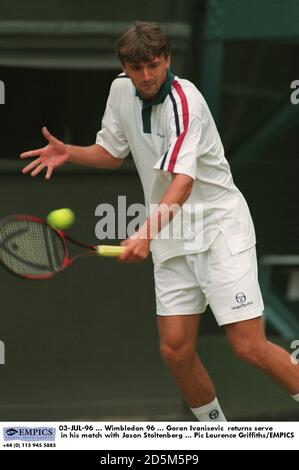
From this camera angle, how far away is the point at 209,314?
611 cm

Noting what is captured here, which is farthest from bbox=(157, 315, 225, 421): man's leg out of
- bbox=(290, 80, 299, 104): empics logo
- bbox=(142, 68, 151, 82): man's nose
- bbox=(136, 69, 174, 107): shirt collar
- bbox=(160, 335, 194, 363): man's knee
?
bbox=(290, 80, 299, 104): empics logo

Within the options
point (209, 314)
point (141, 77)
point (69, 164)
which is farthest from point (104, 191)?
point (141, 77)

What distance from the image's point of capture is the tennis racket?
4.81 meters

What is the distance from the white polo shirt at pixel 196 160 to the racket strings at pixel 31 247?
48 cm

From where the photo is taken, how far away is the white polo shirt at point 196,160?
4949 mm

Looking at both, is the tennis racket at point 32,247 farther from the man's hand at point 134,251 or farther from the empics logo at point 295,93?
the empics logo at point 295,93

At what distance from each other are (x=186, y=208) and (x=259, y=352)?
0.62 m

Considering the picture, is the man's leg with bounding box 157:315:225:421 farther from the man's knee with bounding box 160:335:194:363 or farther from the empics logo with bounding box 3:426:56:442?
the empics logo with bounding box 3:426:56:442

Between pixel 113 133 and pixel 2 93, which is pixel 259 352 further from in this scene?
pixel 2 93

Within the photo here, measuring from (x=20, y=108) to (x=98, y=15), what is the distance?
1.77ft

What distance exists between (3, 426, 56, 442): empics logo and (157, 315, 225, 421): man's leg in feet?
2.29

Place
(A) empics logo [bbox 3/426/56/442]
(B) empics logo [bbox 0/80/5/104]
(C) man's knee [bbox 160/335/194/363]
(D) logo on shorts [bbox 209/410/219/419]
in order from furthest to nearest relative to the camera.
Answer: (B) empics logo [bbox 0/80/5/104], (A) empics logo [bbox 3/426/56/442], (D) logo on shorts [bbox 209/410/219/419], (C) man's knee [bbox 160/335/194/363]

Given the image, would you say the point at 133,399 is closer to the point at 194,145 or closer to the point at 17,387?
the point at 17,387

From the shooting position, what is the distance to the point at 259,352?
5059 millimetres
